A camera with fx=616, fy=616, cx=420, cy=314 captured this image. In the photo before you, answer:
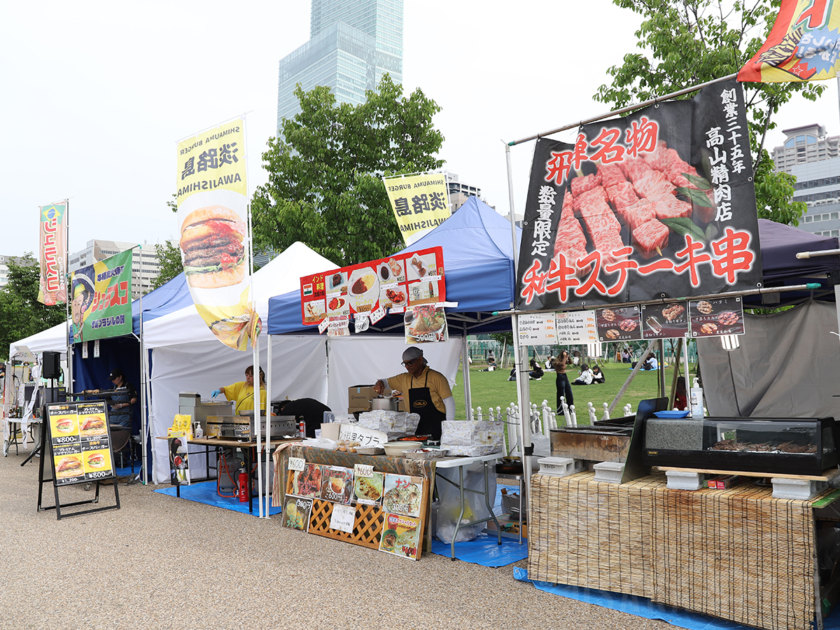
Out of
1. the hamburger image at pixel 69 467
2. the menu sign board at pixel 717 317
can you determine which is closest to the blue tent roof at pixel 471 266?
the menu sign board at pixel 717 317

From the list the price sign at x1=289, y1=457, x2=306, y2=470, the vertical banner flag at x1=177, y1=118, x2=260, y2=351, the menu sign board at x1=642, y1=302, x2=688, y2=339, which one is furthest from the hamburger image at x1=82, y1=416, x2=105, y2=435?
the menu sign board at x1=642, y1=302, x2=688, y2=339

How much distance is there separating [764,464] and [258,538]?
3975 millimetres

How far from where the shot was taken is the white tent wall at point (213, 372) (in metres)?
8.10

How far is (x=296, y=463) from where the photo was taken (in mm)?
5625

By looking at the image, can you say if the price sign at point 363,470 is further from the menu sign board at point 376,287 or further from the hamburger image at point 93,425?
the hamburger image at point 93,425

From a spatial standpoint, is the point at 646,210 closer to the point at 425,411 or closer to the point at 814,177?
the point at 425,411

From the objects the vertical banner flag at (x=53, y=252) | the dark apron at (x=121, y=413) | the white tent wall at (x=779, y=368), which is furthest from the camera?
the vertical banner flag at (x=53, y=252)

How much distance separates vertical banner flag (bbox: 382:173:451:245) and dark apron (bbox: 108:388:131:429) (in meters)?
4.76

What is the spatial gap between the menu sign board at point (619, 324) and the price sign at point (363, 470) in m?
2.16

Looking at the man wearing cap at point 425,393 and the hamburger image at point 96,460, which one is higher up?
the man wearing cap at point 425,393

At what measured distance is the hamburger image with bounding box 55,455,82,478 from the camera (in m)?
6.32

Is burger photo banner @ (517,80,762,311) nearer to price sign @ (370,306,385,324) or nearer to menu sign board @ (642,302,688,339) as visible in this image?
menu sign board @ (642,302,688,339)

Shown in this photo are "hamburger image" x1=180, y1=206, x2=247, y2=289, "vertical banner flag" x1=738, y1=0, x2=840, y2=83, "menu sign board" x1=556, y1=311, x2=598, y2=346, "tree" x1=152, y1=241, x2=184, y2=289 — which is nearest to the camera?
"vertical banner flag" x1=738, y1=0, x2=840, y2=83

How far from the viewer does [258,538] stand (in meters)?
5.29
